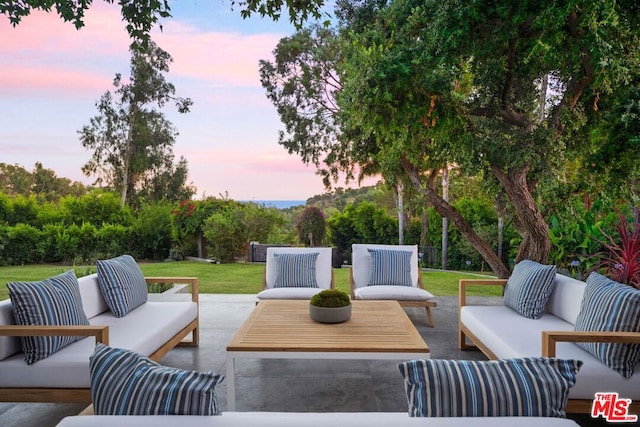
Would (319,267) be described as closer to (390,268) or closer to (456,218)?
(390,268)

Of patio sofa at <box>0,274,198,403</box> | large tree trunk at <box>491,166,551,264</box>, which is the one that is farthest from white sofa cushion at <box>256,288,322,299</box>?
large tree trunk at <box>491,166,551,264</box>

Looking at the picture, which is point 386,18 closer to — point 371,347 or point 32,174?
point 371,347

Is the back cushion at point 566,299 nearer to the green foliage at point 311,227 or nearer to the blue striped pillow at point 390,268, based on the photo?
the blue striped pillow at point 390,268

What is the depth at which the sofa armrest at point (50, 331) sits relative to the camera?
244 cm

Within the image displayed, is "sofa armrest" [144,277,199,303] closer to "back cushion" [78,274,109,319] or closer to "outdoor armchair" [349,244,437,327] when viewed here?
"back cushion" [78,274,109,319]

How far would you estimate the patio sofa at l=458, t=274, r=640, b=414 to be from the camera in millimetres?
2377

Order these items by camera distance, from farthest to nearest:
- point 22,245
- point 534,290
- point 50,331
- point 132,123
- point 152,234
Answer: point 132,123 < point 152,234 < point 22,245 < point 534,290 < point 50,331

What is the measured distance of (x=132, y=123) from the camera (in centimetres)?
1781

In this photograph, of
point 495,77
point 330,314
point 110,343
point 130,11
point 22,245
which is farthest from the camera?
point 22,245

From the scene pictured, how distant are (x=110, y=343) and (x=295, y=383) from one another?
4.31 ft

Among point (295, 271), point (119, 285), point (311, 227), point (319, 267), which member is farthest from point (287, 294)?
point (311, 227)

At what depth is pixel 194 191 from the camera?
20.1 meters

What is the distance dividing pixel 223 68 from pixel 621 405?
10044 mm

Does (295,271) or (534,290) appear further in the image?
(295,271)
